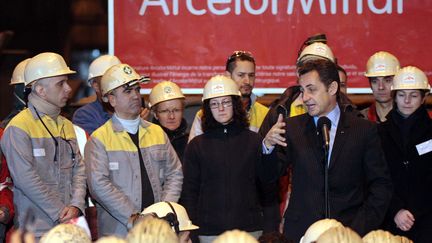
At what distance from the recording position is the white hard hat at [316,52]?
885 cm

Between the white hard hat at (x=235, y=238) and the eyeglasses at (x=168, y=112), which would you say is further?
the eyeglasses at (x=168, y=112)

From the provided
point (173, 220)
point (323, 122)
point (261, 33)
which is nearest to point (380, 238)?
point (173, 220)

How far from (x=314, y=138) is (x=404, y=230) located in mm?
1458

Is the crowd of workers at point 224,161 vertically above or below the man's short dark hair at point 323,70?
below

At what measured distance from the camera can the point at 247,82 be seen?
930 centimetres

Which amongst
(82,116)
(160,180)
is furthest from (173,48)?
(160,180)

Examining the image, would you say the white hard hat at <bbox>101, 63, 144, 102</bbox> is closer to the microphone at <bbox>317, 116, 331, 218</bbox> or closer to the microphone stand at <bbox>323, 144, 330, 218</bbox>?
the microphone at <bbox>317, 116, 331, 218</bbox>

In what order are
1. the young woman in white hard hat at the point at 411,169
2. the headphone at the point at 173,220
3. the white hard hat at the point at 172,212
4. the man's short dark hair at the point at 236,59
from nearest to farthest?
the headphone at the point at 173,220, the white hard hat at the point at 172,212, the young woman in white hard hat at the point at 411,169, the man's short dark hair at the point at 236,59

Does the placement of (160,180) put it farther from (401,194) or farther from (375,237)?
(375,237)

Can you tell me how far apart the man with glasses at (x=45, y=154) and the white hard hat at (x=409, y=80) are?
8.59 ft

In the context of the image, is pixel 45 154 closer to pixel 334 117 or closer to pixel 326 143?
pixel 334 117

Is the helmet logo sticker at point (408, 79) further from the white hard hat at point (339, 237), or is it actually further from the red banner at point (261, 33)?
the white hard hat at point (339, 237)

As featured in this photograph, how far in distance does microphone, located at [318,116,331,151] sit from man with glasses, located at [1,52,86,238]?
6.65ft

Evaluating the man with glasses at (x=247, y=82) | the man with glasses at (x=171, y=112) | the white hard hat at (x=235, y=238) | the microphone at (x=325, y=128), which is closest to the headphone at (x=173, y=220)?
the microphone at (x=325, y=128)
